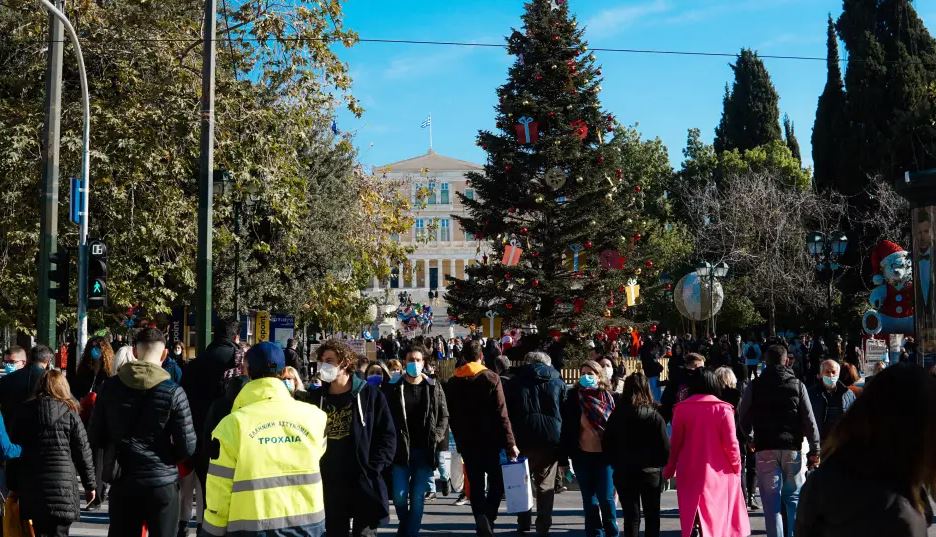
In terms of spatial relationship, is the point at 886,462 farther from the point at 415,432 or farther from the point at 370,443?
the point at 415,432

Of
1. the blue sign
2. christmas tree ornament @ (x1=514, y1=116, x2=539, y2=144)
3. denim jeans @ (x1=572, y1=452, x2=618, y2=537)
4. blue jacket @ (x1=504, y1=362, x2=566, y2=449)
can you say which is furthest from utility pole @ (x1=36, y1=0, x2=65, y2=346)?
christmas tree ornament @ (x1=514, y1=116, x2=539, y2=144)

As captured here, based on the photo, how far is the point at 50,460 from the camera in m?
6.88

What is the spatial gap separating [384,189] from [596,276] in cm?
1881

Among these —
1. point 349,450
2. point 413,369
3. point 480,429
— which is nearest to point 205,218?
point 413,369

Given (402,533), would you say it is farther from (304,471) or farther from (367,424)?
(304,471)

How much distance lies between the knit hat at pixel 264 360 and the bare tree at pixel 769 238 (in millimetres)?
37279

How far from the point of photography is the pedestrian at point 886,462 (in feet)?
9.72

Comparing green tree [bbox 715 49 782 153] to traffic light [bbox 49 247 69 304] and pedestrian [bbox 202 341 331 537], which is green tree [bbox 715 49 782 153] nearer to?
traffic light [bbox 49 247 69 304]

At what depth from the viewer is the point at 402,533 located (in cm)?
862

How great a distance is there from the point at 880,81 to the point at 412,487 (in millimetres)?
39115

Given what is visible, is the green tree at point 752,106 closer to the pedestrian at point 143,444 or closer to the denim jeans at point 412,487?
the denim jeans at point 412,487

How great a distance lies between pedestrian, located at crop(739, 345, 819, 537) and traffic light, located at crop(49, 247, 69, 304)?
10.5 meters

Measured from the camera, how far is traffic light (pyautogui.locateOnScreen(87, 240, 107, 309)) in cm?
1590

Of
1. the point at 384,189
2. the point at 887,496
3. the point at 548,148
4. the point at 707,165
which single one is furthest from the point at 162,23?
the point at 707,165
